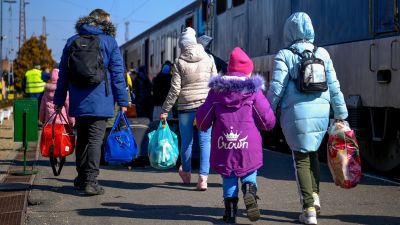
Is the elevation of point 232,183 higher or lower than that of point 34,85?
lower

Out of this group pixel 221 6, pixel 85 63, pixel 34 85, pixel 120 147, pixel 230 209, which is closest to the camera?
pixel 230 209

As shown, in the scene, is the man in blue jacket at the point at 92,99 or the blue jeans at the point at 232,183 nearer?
the blue jeans at the point at 232,183

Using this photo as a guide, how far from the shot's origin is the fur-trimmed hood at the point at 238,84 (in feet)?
18.2

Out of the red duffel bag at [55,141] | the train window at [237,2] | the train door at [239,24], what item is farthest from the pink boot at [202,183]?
the train window at [237,2]

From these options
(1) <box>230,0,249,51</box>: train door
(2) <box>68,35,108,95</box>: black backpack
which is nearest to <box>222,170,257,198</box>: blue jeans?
(2) <box>68,35,108,95</box>: black backpack

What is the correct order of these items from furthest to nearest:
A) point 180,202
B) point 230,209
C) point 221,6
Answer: point 221,6
point 180,202
point 230,209

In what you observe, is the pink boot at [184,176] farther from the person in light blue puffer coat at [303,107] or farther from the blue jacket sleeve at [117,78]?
the person in light blue puffer coat at [303,107]

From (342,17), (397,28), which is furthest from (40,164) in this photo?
(397,28)

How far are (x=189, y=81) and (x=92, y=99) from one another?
117 centimetres

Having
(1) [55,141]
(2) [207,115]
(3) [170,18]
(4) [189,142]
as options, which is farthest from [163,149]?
(3) [170,18]

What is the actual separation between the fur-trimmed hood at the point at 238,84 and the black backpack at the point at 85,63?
170 centimetres

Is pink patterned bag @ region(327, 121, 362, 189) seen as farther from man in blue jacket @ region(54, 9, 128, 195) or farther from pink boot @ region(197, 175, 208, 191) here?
man in blue jacket @ region(54, 9, 128, 195)

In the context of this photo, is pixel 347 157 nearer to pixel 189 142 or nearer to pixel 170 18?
pixel 189 142

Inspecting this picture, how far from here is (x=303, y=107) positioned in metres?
5.55
